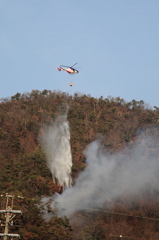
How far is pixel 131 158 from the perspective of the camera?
6725cm

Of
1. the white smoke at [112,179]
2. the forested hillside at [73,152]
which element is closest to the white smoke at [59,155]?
the forested hillside at [73,152]

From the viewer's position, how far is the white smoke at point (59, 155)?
6650cm

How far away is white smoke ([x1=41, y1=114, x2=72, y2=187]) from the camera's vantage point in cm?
6650

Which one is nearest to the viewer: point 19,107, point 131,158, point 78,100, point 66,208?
point 66,208

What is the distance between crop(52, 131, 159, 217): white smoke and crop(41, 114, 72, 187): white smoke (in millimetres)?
2606

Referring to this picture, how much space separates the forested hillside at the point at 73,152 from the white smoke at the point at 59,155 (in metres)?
1.06

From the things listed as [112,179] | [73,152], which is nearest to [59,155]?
[73,152]

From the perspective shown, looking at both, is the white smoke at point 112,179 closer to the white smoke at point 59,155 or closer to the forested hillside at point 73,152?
the forested hillside at point 73,152

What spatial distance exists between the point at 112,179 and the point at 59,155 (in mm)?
9812

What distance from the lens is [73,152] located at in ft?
244

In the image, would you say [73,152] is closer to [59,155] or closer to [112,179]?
[59,155]

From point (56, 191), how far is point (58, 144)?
38.9ft

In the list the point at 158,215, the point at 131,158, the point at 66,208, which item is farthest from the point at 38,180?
the point at 158,215

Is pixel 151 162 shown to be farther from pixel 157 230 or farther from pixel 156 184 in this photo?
pixel 157 230
